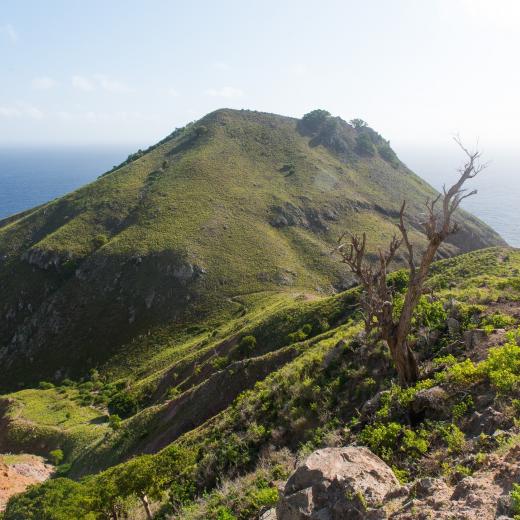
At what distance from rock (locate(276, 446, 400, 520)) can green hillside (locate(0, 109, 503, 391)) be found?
48508mm

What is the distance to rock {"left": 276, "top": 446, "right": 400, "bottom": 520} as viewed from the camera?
8367 mm

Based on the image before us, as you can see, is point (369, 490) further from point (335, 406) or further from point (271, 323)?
point (271, 323)

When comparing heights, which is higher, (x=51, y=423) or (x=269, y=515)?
(x=269, y=515)

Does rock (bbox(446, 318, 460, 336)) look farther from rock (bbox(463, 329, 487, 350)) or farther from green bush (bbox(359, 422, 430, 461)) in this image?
green bush (bbox(359, 422, 430, 461))

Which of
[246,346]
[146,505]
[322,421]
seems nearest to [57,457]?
[246,346]

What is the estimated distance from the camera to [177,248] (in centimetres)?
7706

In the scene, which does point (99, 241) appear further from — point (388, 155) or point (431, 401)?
point (388, 155)

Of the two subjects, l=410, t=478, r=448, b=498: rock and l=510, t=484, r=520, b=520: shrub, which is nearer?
l=510, t=484, r=520, b=520: shrub

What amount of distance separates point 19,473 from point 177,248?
45442 millimetres

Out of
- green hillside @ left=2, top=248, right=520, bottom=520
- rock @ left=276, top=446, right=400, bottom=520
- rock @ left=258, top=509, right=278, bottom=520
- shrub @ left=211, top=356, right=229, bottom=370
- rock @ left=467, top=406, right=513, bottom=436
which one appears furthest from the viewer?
shrub @ left=211, top=356, right=229, bottom=370

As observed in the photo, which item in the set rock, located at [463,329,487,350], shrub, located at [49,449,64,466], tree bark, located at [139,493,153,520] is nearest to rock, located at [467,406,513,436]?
rock, located at [463,329,487,350]

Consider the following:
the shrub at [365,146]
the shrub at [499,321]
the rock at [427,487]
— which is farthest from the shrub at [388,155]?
the rock at [427,487]

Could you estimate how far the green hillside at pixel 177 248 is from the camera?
221 ft

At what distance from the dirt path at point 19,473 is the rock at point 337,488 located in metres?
31.2
